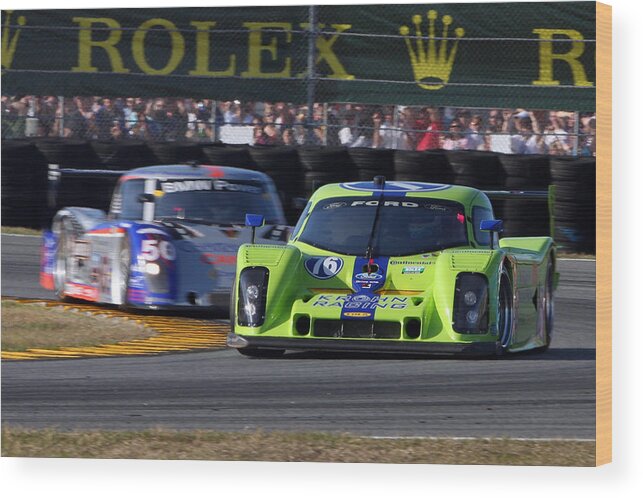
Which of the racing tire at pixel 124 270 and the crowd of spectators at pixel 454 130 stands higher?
the crowd of spectators at pixel 454 130

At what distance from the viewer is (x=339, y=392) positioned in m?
9.27

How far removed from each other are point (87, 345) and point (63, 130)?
4.67 feet

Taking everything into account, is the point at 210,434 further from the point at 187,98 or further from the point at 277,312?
the point at 187,98

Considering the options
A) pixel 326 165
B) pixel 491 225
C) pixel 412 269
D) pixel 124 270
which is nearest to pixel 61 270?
pixel 124 270

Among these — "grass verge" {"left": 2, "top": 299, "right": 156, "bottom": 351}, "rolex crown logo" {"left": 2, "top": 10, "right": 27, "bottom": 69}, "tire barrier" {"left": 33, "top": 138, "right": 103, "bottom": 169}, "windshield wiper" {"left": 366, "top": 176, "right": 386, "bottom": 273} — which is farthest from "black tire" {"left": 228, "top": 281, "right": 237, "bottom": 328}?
"rolex crown logo" {"left": 2, "top": 10, "right": 27, "bottom": 69}

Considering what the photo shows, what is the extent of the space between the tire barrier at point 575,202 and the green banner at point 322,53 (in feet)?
1.17

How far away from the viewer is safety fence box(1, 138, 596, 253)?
9.53 m

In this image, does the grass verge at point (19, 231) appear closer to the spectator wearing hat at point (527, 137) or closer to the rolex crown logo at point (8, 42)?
the rolex crown logo at point (8, 42)

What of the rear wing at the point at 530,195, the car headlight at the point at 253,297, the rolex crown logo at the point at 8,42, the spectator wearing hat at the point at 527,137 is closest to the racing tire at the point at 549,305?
the rear wing at the point at 530,195

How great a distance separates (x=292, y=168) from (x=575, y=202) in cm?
207

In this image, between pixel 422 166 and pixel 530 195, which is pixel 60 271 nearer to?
pixel 422 166

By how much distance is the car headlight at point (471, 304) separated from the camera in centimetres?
923

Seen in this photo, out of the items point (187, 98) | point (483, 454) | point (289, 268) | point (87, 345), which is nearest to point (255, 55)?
point (187, 98)

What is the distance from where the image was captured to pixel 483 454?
28.2ft
